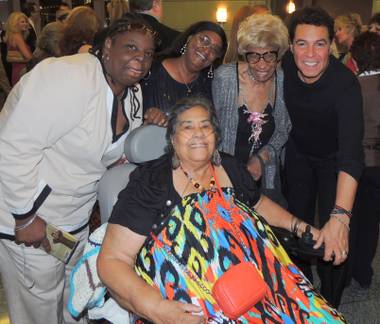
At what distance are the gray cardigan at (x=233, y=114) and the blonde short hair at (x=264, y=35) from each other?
16 cm

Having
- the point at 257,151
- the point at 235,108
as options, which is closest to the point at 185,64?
the point at 235,108

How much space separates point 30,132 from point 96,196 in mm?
512

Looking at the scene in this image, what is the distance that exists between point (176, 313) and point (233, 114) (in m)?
1.20

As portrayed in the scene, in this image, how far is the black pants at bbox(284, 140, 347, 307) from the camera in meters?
2.51

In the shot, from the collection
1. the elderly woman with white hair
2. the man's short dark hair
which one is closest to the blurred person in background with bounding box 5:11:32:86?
the man's short dark hair

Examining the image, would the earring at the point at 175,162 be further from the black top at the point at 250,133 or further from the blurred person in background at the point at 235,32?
the blurred person in background at the point at 235,32

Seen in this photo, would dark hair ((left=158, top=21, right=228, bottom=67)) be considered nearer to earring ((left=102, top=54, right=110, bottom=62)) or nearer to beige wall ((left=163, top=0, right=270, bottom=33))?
earring ((left=102, top=54, right=110, bottom=62))

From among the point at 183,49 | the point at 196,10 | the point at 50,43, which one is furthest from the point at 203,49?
the point at 196,10

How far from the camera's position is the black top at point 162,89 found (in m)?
2.42

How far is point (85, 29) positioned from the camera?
328cm

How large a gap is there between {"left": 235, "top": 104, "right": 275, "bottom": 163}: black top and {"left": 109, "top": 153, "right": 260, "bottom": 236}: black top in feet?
1.95

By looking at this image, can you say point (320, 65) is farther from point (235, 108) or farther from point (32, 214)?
point (32, 214)

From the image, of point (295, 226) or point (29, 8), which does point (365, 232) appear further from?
point (29, 8)

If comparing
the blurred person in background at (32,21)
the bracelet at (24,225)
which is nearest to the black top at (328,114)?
the bracelet at (24,225)
